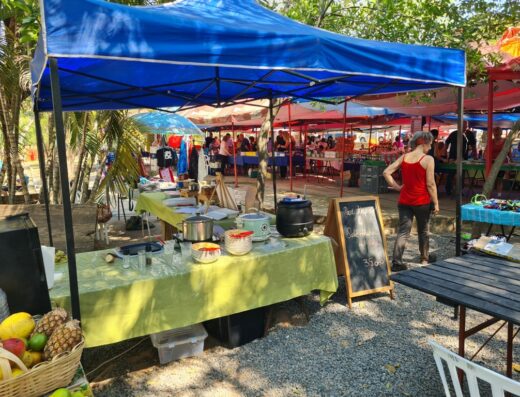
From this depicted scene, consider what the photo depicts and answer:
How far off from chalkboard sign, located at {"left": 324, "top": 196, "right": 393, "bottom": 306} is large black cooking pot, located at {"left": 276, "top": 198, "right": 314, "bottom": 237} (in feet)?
2.01

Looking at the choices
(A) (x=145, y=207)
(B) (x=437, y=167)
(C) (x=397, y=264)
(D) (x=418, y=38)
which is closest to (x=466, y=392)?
(C) (x=397, y=264)

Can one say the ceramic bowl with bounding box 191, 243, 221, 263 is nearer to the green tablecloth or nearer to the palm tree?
the green tablecloth

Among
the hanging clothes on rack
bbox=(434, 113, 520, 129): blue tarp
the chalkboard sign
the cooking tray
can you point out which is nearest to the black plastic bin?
the cooking tray

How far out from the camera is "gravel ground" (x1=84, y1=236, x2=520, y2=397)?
2904 mm

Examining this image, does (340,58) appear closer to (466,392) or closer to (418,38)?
(466,392)

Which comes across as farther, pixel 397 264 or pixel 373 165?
pixel 373 165

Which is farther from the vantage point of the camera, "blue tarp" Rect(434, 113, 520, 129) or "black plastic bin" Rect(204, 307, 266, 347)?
"blue tarp" Rect(434, 113, 520, 129)

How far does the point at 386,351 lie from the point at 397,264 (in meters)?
1.96

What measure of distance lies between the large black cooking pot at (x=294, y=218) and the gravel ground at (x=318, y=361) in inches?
33.5

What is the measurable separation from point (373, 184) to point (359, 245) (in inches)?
304

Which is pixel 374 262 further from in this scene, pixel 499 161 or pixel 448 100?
pixel 448 100

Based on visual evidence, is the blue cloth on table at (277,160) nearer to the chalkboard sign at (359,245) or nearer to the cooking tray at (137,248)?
the chalkboard sign at (359,245)

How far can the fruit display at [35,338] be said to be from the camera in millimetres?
1606

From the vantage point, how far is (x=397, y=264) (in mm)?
5152
